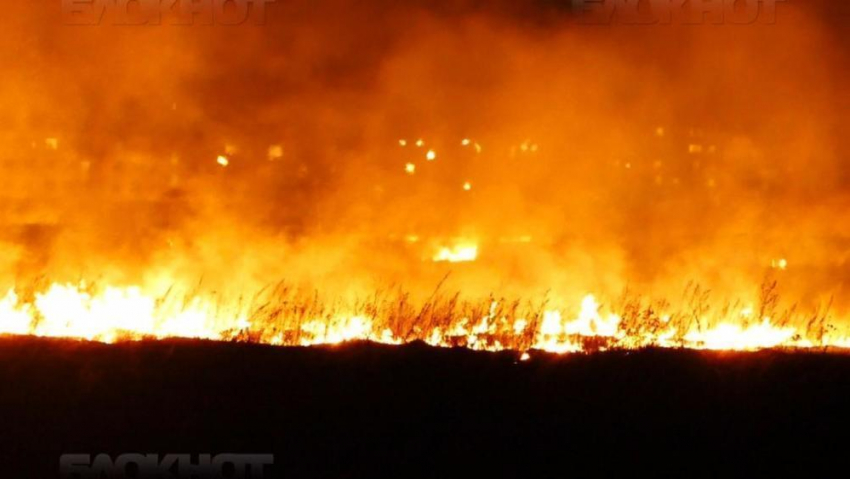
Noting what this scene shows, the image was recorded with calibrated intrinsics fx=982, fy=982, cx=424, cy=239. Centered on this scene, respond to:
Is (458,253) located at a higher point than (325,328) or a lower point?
higher

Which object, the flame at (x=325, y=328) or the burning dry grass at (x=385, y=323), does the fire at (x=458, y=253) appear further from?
the flame at (x=325, y=328)

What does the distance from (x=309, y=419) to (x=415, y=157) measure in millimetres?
9276

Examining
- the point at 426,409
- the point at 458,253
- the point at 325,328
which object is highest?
the point at 458,253

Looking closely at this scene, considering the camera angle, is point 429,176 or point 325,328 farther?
point 429,176

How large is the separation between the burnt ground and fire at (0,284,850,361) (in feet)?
2.60

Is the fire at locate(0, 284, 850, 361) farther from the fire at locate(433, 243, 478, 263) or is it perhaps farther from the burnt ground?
the fire at locate(433, 243, 478, 263)

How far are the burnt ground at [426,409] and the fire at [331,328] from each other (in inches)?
31.3

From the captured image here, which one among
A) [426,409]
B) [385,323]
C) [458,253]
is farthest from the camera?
[458,253]

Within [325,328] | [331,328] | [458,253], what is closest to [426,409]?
[325,328]

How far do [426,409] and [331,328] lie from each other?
282 cm

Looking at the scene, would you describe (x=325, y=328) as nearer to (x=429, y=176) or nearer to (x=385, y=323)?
(x=385, y=323)

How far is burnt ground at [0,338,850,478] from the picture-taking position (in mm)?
7695

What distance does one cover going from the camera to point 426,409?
8.50 meters

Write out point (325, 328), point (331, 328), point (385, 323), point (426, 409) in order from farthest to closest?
point (385, 323), point (331, 328), point (325, 328), point (426, 409)
